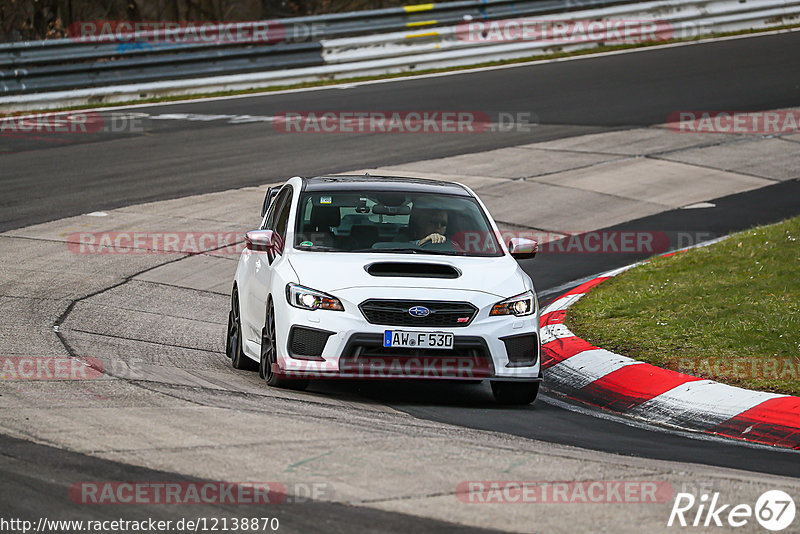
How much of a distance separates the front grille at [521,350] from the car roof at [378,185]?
67.4 inches

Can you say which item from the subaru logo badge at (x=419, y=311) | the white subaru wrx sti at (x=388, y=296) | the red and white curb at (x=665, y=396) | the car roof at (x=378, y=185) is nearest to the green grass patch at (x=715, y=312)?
the red and white curb at (x=665, y=396)

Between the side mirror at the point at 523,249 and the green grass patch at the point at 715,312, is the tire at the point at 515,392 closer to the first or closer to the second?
the side mirror at the point at 523,249

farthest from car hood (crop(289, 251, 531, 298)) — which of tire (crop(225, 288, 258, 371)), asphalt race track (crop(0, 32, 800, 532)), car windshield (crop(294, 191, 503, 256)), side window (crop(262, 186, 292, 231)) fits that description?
side window (crop(262, 186, 292, 231))

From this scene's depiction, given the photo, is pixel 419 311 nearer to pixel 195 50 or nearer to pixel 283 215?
pixel 283 215

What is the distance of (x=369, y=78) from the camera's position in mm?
27172

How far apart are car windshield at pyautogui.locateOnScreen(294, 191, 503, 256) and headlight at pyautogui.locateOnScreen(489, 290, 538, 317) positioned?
0.66m

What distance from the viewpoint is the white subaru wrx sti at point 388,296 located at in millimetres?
8477

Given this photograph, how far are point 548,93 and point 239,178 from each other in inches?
336

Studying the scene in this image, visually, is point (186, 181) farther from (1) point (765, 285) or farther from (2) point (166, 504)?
(2) point (166, 504)

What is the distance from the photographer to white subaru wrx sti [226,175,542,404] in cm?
848

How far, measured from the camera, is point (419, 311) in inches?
334

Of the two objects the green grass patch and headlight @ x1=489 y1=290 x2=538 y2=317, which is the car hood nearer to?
headlight @ x1=489 y1=290 x2=538 y2=317

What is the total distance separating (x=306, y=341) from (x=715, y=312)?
3971 millimetres

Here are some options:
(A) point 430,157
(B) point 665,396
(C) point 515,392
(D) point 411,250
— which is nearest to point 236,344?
(D) point 411,250
